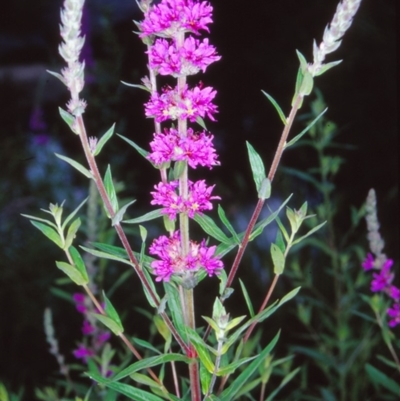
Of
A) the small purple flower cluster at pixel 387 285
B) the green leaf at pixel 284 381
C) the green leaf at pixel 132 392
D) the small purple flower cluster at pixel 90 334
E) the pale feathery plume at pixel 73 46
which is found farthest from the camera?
the small purple flower cluster at pixel 90 334

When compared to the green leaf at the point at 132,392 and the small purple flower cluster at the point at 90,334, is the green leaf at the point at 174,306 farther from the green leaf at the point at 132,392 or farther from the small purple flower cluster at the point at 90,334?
the small purple flower cluster at the point at 90,334

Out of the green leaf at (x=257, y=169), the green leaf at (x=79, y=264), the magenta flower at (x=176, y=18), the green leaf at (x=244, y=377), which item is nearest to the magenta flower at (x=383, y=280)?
the green leaf at (x=244, y=377)

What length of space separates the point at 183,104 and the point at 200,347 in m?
0.40

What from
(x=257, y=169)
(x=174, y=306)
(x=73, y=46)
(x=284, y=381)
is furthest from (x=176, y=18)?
(x=284, y=381)

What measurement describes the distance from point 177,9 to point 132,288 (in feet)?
6.86

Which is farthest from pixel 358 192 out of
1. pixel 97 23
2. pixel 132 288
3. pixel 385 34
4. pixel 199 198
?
pixel 97 23

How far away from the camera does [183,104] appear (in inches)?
41.2

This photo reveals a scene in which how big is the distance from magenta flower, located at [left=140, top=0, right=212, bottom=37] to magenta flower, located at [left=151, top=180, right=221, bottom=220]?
0.81 feet

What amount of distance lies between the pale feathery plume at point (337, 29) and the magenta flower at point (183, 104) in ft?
0.55

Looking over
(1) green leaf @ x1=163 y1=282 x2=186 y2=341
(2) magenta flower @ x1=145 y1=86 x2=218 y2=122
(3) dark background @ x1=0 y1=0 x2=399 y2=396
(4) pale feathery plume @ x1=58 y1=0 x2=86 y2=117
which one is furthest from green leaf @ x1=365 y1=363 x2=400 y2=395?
(3) dark background @ x1=0 y1=0 x2=399 y2=396

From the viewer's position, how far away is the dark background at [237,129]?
2967 mm

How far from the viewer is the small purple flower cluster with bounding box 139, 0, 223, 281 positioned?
3.42 ft

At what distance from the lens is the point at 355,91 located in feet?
11.1

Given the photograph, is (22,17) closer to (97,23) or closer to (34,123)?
(97,23)
